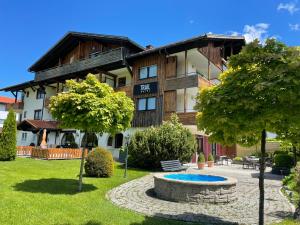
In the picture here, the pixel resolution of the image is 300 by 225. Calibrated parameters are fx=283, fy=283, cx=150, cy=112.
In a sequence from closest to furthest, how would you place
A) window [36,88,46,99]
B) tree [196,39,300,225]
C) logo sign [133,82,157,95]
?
tree [196,39,300,225], logo sign [133,82,157,95], window [36,88,46,99]

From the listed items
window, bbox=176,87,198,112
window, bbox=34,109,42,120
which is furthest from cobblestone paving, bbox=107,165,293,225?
window, bbox=34,109,42,120

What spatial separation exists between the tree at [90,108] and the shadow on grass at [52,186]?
2.15 ft

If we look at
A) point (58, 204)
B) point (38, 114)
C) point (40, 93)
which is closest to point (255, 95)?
point (58, 204)

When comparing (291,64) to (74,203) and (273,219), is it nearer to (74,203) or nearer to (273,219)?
(273,219)

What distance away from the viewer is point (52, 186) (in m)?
11.6

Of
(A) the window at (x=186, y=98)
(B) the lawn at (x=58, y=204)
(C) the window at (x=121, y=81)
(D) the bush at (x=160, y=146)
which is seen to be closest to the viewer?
(B) the lawn at (x=58, y=204)

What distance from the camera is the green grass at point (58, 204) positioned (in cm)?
732

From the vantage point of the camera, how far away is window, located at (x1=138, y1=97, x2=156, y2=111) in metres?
26.0

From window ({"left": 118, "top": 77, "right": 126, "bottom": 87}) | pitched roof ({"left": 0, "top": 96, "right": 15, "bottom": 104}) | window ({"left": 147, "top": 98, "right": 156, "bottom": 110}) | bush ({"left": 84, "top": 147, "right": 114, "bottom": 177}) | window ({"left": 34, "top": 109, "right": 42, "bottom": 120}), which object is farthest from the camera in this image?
pitched roof ({"left": 0, "top": 96, "right": 15, "bottom": 104})

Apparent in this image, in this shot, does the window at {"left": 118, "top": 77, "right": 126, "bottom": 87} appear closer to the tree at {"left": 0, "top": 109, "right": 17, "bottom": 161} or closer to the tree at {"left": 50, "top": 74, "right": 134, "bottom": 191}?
the tree at {"left": 0, "top": 109, "right": 17, "bottom": 161}

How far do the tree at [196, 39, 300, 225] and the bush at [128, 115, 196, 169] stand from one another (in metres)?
11.4

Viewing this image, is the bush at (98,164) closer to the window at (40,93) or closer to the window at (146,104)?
the window at (146,104)

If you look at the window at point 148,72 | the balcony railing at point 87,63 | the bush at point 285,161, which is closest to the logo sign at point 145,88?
the window at point 148,72

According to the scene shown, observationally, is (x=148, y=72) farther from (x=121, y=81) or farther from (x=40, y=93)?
(x=40, y=93)
